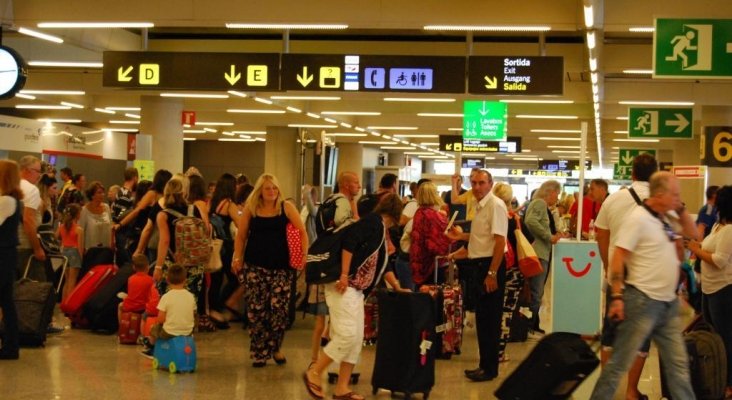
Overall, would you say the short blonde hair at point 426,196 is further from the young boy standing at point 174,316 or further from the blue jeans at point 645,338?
the blue jeans at point 645,338

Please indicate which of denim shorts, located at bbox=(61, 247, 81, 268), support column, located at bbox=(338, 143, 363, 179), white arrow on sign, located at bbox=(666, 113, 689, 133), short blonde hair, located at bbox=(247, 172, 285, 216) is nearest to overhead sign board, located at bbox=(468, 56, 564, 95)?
short blonde hair, located at bbox=(247, 172, 285, 216)

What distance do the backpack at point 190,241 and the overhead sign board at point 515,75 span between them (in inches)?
186

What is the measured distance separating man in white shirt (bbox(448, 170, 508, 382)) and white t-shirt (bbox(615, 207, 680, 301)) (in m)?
→ 2.14

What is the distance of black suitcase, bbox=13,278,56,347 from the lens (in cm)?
967

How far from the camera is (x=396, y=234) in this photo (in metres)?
11.4

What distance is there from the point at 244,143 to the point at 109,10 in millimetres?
30813

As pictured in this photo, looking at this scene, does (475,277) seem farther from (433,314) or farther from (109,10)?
(109,10)

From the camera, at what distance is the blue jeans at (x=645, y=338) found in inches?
243

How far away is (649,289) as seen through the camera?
20.3ft

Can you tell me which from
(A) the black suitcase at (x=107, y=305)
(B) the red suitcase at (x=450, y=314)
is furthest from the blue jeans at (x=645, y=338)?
(A) the black suitcase at (x=107, y=305)

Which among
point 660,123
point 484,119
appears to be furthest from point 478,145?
point 660,123

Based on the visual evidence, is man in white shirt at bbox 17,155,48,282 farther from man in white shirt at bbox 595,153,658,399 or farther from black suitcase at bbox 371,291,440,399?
man in white shirt at bbox 595,153,658,399

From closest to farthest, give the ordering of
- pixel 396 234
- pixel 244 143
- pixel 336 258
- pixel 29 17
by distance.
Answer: pixel 336 258, pixel 396 234, pixel 29 17, pixel 244 143

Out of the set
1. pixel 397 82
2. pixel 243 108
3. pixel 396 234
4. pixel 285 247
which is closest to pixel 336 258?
pixel 285 247
